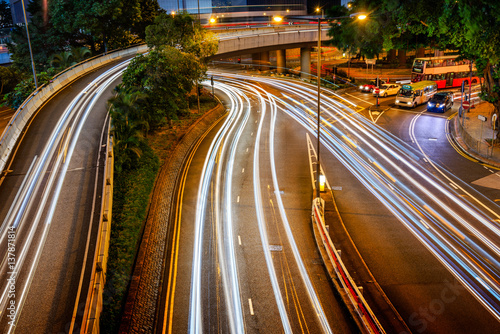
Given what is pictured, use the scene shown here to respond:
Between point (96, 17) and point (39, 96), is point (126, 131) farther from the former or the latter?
point (96, 17)

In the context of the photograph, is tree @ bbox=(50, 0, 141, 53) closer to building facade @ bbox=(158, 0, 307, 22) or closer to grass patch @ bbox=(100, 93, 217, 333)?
grass patch @ bbox=(100, 93, 217, 333)

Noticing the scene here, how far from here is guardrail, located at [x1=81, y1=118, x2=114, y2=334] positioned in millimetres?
13329

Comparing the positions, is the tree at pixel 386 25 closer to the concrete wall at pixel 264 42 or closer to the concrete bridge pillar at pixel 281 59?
the concrete wall at pixel 264 42

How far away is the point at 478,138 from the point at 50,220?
33.1 m

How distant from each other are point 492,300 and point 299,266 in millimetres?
7640

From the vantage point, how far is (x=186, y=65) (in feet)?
127

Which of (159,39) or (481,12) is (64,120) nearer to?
(159,39)

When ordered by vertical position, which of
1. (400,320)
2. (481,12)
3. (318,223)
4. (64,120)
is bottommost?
(400,320)

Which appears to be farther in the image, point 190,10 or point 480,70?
point 190,10

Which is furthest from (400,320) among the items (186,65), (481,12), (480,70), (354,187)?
(186,65)

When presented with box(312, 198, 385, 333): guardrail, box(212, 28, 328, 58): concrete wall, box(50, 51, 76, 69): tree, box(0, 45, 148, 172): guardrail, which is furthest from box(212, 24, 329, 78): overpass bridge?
box(312, 198, 385, 333): guardrail

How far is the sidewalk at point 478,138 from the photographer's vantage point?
101ft

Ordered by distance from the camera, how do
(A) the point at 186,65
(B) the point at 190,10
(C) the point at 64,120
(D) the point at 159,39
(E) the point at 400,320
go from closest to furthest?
(E) the point at 400,320
(C) the point at 64,120
(A) the point at 186,65
(D) the point at 159,39
(B) the point at 190,10

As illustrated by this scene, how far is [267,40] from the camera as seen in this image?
201 feet
